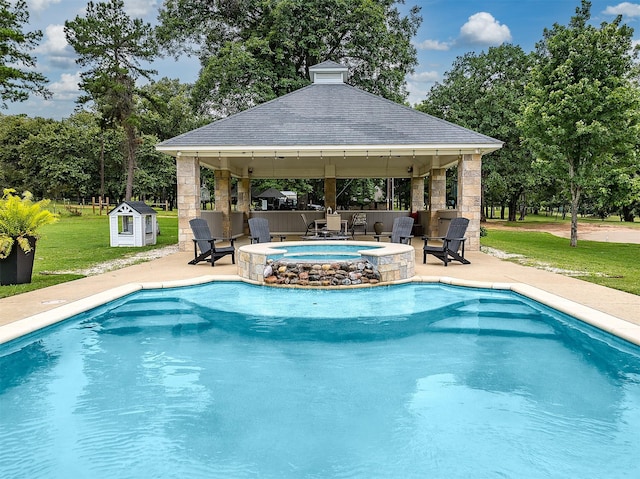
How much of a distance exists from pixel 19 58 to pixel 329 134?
65.3 feet

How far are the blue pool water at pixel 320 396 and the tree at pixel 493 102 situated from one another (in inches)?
1001

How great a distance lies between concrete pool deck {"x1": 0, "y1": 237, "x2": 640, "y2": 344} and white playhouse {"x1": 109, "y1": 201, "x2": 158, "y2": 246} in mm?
3867

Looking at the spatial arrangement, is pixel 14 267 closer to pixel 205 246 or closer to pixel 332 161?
pixel 205 246

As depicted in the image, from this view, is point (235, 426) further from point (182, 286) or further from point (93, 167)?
point (93, 167)

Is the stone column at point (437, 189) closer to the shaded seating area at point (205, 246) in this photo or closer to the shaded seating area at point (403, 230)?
the shaded seating area at point (403, 230)

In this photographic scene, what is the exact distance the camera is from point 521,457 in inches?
127

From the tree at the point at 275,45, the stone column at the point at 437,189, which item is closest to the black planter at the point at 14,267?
the stone column at the point at 437,189

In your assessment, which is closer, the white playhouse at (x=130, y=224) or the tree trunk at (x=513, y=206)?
the white playhouse at (x=130, y=224)

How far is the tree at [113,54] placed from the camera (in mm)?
24938

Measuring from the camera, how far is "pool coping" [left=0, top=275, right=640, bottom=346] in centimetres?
515

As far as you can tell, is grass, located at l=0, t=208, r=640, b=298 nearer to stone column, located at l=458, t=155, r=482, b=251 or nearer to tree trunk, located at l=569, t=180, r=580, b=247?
tree trunk, located at l=569, t=180, r=580, b=247

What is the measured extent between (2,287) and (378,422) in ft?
25.2

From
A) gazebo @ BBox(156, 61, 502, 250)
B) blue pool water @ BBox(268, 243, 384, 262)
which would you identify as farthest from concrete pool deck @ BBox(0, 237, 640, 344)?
gazebo @ BBox(156, 61, 502, 250)

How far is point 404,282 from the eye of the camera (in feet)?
27.8
